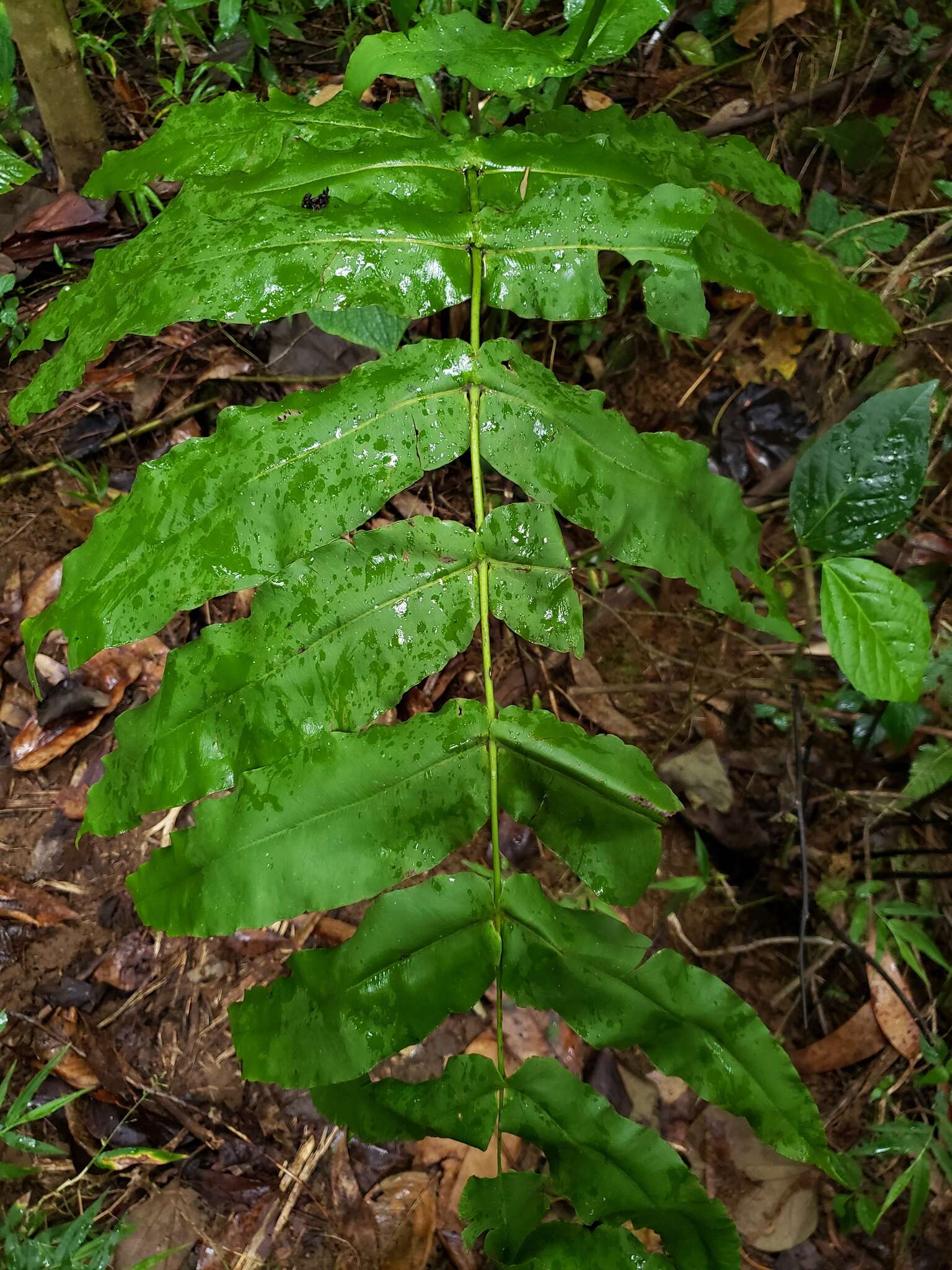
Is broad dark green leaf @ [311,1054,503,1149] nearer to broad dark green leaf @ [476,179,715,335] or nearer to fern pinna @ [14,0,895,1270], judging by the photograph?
fern pinna @ [14,0,895,1270]

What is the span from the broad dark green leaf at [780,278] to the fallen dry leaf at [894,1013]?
177 centimetres

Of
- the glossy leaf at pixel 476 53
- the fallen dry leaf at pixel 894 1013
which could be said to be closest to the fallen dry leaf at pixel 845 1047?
the fallen dry leaf at pixel 894 1013

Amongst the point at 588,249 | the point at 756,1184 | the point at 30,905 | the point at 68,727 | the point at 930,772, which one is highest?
the point at 588,249

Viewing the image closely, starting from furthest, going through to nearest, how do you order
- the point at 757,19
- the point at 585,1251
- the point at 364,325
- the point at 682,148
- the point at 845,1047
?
the point at 757,19 → the point at 845,1047 → the point at 364,325 → the point at 682,148 → the point at 585,1251

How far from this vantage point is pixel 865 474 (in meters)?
1.93

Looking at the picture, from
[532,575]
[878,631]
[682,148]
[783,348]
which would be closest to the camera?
[532,575]

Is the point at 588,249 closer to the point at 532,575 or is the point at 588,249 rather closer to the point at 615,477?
the point at 615,477

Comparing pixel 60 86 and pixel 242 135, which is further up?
pixel 60 86

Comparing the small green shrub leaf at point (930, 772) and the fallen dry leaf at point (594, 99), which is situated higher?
the fallen dry leaf at point (594, 99)

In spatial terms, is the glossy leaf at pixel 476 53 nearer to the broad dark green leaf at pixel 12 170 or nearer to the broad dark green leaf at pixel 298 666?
the broad dark green leaf at pixel 298 666

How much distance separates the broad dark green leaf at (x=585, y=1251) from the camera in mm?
1133

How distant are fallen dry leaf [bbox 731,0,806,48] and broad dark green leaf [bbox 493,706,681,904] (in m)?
2.72

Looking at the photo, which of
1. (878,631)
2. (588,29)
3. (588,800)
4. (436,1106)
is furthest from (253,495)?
(878,631)

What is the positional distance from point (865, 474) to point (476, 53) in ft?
4.13
